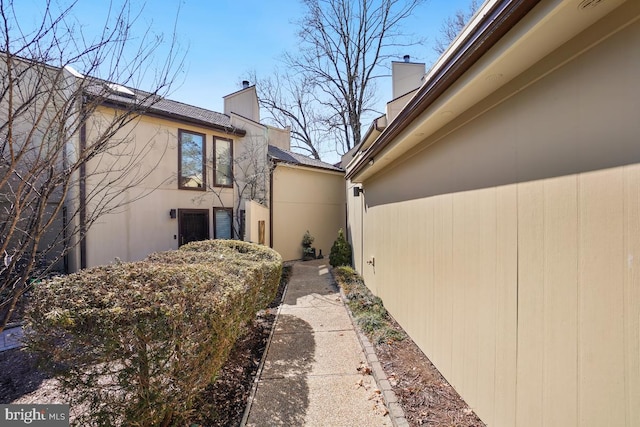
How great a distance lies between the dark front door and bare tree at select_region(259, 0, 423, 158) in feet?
47.2

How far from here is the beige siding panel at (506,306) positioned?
242 centimetres

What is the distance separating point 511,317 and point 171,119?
11.5 metres

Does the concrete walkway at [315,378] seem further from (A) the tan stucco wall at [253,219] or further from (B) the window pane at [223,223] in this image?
(B) the window pane at [223,223]

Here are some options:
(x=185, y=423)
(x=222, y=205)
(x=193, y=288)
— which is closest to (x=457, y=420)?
(x=185, y=423)

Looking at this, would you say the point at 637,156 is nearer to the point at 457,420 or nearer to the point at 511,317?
the point at 511,317

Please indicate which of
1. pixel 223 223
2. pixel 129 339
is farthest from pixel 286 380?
pixel 223 223

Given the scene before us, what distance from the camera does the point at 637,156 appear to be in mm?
1525

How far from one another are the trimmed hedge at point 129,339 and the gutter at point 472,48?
292 cm

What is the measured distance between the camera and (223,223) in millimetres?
12328

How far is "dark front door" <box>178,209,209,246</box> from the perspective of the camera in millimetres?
11195

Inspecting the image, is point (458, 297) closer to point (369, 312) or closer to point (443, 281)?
point (443, 281)

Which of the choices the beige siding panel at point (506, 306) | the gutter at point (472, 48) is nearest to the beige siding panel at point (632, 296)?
the beige siding panel at point (506, 306)

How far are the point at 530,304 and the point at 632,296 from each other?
76 cm

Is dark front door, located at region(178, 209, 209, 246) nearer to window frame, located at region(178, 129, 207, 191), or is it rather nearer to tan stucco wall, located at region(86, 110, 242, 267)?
tan stucco wall, located at region(86, 110, 242, 267)
